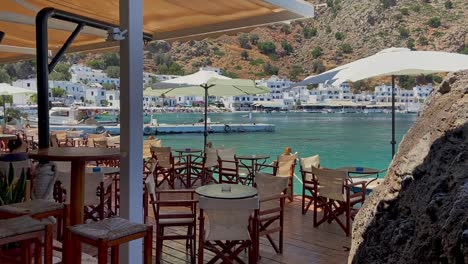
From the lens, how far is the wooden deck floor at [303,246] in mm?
3883

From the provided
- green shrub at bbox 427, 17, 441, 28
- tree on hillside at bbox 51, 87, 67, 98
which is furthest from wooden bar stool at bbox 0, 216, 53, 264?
green shrub at bbox 427, 17, 441, 28

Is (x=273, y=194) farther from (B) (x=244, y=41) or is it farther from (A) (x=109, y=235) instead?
(B) (x=244, y=41)

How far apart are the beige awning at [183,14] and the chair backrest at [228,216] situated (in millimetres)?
1699

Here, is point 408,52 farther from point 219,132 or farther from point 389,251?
point 219,132

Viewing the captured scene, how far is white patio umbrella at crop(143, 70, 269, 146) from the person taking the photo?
7.44 meters

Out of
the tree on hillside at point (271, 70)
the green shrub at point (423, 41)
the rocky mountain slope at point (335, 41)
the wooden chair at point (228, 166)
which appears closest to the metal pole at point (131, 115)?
the wooden chair at point (228, 166)

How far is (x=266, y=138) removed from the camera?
3519 centimetres

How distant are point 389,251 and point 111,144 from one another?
26.7 ft

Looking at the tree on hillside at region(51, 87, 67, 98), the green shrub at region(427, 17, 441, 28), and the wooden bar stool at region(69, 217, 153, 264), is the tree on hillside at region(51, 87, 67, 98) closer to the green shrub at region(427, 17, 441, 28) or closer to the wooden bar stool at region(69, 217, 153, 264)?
the green shrub at region(427, 17, 441, 28)

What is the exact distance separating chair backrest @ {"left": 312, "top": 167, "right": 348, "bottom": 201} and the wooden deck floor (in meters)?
0.39

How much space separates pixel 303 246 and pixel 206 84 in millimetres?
4552

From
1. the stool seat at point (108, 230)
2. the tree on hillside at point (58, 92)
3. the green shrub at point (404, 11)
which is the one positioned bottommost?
the stool seat at point (108, 230)

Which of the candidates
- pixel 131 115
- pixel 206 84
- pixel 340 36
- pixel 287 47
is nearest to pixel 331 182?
pixel 131 115

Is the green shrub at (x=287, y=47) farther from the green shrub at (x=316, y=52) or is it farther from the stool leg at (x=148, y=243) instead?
the stool leg at (x=148, y=243)
